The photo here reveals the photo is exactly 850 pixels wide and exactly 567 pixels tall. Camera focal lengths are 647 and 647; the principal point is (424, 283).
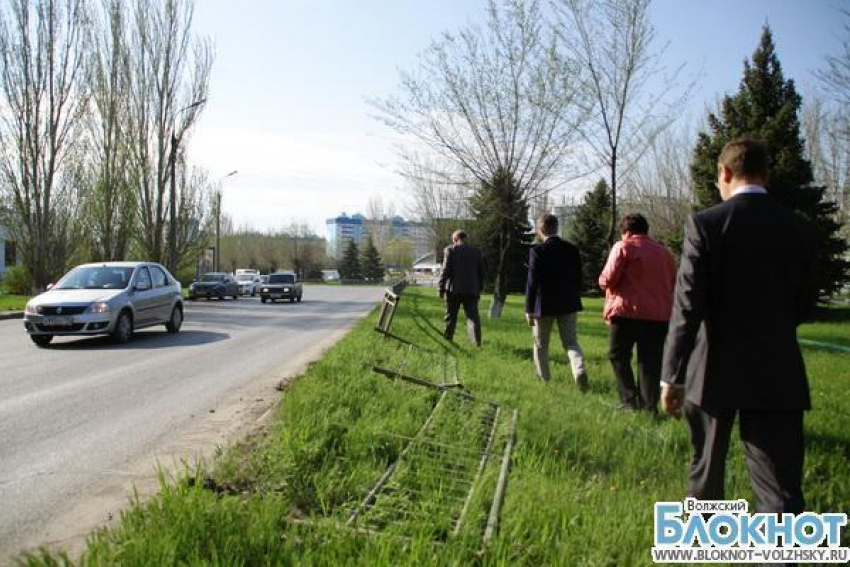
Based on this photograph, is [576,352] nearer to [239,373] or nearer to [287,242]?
[239,373]

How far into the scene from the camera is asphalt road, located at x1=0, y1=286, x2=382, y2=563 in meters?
3.89

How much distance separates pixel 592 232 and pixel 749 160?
Result: 39.9 m

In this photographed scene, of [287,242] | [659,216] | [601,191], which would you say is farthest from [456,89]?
[287,242]

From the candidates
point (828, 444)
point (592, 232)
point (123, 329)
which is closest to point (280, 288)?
point (592, 232)

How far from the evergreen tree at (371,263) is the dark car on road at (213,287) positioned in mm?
49134

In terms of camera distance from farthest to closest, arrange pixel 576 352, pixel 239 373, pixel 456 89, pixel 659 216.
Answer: pixel 659 216
pixel 456 89
pixel 239 373
pixel 576 352

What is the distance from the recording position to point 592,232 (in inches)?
1645

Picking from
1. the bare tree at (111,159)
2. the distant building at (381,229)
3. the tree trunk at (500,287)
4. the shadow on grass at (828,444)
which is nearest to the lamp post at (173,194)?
the bare tree at (111,159)

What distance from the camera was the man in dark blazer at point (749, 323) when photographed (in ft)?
9.51

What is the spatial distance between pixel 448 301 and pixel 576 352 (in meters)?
4.04

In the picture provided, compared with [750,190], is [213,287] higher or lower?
lower

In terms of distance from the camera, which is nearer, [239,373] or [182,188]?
[239,373]

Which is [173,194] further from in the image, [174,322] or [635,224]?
[635,224]

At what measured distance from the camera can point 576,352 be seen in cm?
726
